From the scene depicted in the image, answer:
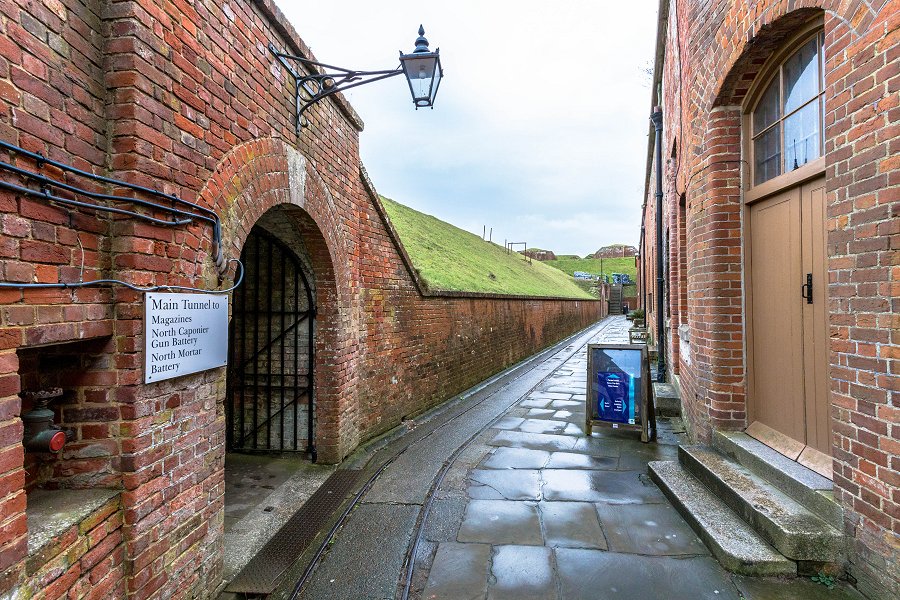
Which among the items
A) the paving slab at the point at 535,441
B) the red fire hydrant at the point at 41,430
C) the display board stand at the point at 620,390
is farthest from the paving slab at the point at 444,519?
the display board stand at the point at 620,390

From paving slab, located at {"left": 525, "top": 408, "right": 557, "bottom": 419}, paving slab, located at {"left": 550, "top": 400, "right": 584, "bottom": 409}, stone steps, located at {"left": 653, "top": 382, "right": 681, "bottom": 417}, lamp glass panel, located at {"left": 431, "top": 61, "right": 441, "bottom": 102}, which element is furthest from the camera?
paving slab, located at {"left": 550, "top": 400, "right": 584, "bottom": 409}

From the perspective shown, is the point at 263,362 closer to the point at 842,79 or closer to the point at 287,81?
the point at 287,81

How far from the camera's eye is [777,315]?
4059mm

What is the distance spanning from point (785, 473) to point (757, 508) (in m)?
0.38

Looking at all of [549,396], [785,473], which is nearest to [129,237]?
[785,473]

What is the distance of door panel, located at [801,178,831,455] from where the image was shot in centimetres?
346

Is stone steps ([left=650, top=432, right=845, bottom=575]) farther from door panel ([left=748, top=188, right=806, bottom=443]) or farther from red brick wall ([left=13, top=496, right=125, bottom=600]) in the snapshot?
red brick wall ([left=13, top=496, right=125, bottom=600])

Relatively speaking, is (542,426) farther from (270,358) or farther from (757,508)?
(270,358)

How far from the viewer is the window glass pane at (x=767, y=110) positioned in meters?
4.22

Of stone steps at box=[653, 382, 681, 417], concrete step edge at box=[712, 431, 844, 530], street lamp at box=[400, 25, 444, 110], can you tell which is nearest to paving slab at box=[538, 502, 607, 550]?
concrete step edge at box=[712, 431, 844, 530]

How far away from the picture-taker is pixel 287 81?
170 inches

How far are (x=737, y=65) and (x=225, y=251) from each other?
14.7 ft

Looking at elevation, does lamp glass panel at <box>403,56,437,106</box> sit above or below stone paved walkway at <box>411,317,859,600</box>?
above

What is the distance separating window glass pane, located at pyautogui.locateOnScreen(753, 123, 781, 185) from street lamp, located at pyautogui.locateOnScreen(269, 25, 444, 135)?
3.00 meters
